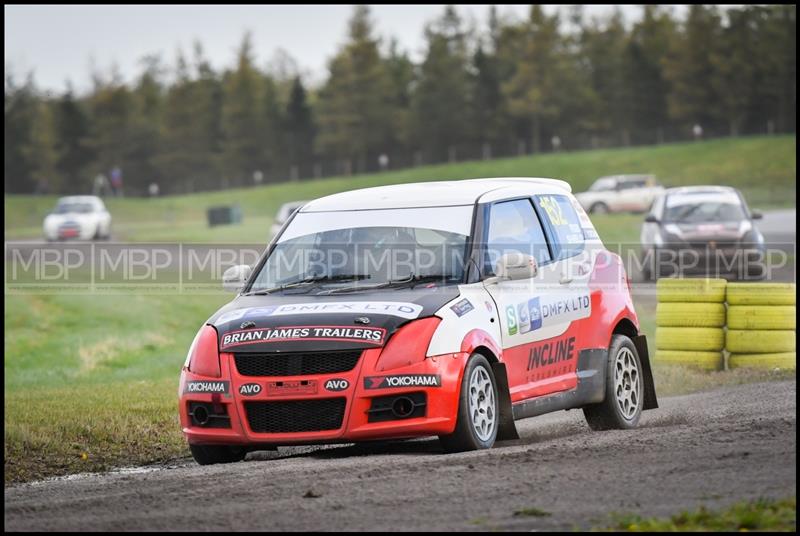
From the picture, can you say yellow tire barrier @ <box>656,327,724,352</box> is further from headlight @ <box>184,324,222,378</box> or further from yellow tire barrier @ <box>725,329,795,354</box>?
headlight @ <box>184,324,222,378</box>

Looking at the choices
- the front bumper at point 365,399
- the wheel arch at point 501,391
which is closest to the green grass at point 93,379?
the front bumper at point 365,399

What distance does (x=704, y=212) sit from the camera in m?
26.6

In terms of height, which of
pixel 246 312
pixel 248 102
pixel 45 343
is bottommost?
pixel 45 343

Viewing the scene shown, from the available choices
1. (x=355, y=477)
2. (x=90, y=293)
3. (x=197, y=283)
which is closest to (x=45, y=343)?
(x=90, y=293)

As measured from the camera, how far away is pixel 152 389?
47.7 feet

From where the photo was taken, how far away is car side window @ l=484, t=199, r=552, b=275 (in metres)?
9.62

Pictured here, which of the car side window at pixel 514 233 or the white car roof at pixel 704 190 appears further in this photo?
the white car roof at pixel 704 190

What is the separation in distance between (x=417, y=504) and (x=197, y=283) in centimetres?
2300

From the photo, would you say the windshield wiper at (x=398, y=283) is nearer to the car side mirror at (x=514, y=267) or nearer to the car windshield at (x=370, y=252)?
the car windshield at (x=370, y=252)

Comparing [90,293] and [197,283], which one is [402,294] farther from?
[197,283]

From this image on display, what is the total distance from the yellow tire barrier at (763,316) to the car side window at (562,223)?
521 cm

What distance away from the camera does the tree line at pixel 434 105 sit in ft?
327

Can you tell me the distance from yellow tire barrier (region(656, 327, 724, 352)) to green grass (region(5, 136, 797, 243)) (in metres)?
44.1

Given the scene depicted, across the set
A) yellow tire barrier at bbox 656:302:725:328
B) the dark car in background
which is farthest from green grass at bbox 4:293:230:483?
the dark car in background
